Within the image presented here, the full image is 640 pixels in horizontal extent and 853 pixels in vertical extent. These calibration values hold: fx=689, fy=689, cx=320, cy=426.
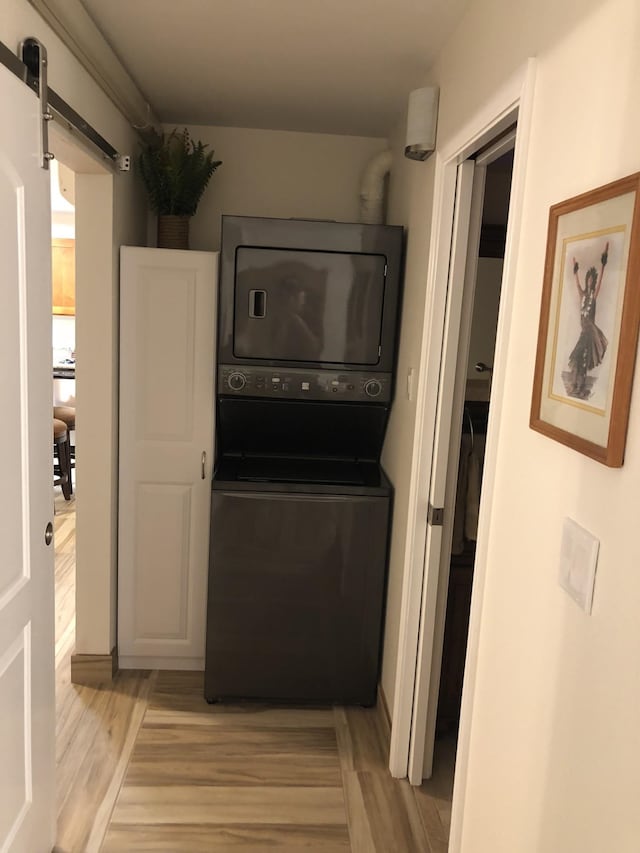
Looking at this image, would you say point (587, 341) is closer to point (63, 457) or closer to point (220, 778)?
point (220, 778)

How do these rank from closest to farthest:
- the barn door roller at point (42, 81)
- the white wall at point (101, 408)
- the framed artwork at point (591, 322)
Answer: the framed artwork at point (591, 322) < the barn door roller at point (42, 81) < the white wall at point (101, 408)

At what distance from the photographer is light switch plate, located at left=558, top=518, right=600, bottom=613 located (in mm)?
1010

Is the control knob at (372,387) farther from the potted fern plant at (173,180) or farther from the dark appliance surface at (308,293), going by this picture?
the potted fern plant at (173,180)

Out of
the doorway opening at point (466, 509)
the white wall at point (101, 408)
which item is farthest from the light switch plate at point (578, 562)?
the white wall at point (101, 408)

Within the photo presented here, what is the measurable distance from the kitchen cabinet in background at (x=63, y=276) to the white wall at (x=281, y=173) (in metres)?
3.69

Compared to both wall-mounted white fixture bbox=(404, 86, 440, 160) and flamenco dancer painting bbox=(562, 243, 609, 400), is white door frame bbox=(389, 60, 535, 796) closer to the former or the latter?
wall-mounted white fixture bbox=(404, 86, 440, 160)

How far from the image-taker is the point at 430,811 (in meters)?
2.19

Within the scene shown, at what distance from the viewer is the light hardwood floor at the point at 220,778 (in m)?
2.05

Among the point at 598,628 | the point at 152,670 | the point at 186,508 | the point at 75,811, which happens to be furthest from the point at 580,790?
the point at 152,670

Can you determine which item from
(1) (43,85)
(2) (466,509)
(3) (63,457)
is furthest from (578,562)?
(3) (63,457)

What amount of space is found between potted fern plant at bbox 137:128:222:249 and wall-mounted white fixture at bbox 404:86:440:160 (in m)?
0.96

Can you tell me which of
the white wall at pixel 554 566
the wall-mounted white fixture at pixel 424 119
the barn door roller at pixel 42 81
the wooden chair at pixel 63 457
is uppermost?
the wall-mounted white fixture at pixel 424 119

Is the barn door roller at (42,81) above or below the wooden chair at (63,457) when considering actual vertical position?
above

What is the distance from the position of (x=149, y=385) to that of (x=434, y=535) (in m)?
1.27
